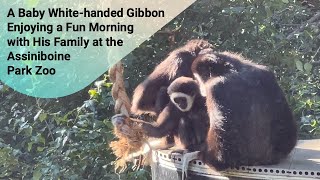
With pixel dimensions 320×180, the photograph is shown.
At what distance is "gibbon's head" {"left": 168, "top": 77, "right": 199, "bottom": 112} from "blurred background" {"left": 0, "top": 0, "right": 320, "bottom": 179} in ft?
2.14

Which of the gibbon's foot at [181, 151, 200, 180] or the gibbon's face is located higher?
the gibbon's face

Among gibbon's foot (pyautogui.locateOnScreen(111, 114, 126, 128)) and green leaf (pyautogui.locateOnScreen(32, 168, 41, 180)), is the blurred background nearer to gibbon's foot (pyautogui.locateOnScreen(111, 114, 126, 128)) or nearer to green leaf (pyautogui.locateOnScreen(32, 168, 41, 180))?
green leaf (pyautogui.locateOnScreen(32, 168, 41, 180))

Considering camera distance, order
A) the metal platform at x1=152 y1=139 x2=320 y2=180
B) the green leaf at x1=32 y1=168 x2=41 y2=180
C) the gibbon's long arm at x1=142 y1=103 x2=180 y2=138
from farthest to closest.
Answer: the green leaf at x1=32 y1=168 x2=41 y2=180 → the gibbon's long arm at x1=142 y1=103 x2=180 y2=138 → the metal platform at x1=152 y1=139 x2=320 y2=180

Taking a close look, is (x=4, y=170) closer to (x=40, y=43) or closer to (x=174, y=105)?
(x=40, y=43)

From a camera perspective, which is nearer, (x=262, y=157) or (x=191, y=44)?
(x=262, y=157)

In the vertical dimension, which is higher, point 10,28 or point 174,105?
point 10,28

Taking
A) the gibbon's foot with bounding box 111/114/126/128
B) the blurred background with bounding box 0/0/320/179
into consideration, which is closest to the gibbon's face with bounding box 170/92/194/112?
the gibbon's foot with bounding box 111/114/126/128

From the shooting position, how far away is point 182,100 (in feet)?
3.66

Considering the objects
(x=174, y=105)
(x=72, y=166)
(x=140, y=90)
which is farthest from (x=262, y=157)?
(x=72, y=166)

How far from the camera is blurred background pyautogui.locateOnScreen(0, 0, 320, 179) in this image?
6.02 feet

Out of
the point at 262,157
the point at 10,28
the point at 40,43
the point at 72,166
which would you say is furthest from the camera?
the point at 72,166

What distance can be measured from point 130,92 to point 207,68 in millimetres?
803

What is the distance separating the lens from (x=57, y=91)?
172cm

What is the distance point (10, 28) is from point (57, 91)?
0.23 metres
